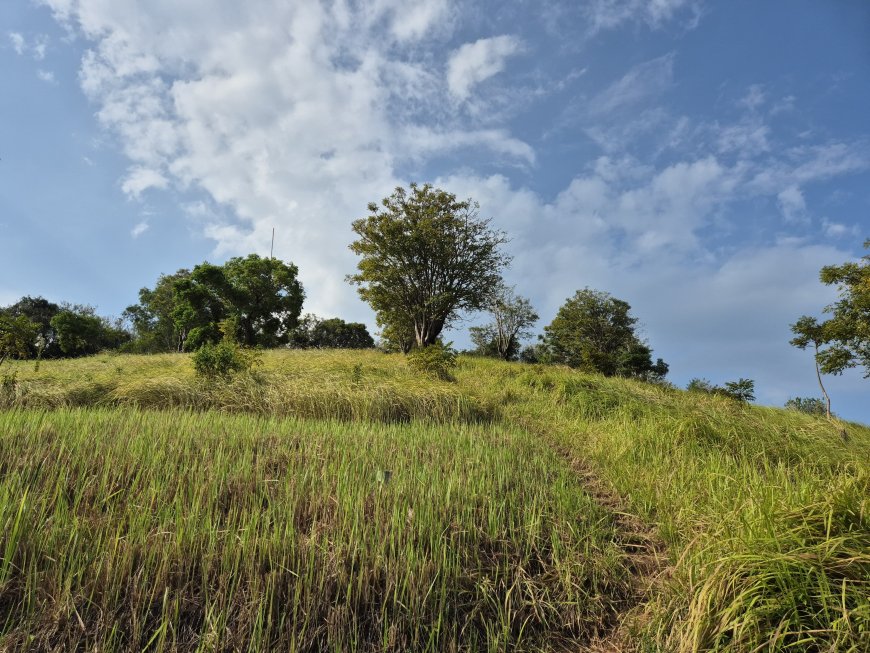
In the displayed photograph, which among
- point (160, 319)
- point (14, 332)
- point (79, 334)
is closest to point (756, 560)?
point (14, 332)

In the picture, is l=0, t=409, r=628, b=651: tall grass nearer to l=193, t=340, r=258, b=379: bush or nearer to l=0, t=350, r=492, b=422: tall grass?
l=0, t=350, r=492, b=422: tall grass

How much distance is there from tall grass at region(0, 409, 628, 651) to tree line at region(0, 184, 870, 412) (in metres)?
7.74

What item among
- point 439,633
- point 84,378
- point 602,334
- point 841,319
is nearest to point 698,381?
point 841,319

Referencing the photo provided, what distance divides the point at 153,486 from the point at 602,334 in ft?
127

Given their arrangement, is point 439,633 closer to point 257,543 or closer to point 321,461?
point 257,543

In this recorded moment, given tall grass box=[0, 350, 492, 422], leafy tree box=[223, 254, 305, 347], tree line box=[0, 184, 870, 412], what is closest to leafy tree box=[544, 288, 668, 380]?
tree line box=[0, 184, 870, 412]

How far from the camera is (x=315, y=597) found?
2264 millimetres

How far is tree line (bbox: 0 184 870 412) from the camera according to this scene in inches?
727

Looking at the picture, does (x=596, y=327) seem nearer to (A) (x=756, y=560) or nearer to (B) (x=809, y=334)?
(B) (x=809, y=334)

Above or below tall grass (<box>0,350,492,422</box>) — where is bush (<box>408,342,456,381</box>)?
above

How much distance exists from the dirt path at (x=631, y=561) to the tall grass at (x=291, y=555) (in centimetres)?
10

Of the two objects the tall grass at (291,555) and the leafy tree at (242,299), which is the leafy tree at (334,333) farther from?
the tall grass at (291,555)

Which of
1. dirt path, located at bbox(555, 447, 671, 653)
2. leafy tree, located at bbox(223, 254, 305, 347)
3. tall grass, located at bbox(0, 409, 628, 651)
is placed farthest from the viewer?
leafy tree, located at bbox(223, 254, 305, 347)

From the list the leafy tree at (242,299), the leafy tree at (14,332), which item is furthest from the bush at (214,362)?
the leafy tree at (242,299)
